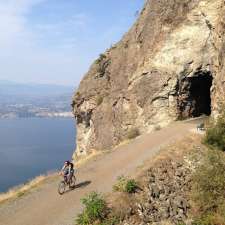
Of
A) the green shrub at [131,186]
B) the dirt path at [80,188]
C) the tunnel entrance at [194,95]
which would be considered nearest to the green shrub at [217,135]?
the dirt path at [80,188]

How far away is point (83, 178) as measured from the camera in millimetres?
29625

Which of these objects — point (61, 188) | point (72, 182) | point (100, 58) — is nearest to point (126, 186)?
point (61, 188)

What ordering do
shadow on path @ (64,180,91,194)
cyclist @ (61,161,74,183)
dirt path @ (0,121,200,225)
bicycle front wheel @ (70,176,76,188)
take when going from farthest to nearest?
bicycle front wheel @ (70,176,76,188)
shadow on path @ (64,180,91,194)
cyclist @ (61,161,74,183)
dirt path @ (0,121,200,225)

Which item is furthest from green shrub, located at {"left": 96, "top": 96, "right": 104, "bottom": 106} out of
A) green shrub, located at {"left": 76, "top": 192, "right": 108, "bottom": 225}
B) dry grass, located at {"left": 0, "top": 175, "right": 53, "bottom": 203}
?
green shrub, located at {"left": 76, "top": 192, "right": 108, "bottom": 225}

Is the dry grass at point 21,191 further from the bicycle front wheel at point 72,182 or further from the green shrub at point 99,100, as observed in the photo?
the green shrub at point 99,100

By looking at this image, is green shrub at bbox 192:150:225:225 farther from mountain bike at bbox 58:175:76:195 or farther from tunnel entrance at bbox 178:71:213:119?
tunnel entrance at bbox 178:71:213:119

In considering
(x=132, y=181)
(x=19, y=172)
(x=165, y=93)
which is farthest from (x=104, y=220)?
(x=19, y=172)

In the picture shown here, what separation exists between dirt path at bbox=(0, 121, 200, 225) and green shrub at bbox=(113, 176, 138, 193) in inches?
37.0

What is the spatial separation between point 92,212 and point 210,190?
6184 millimetres

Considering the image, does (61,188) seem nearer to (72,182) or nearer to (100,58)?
(72,182)

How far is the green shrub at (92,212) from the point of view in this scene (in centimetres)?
2152

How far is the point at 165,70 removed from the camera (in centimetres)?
4438

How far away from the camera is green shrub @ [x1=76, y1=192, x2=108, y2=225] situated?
21.5 meters

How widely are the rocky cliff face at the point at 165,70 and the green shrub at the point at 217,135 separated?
7.34 meters
